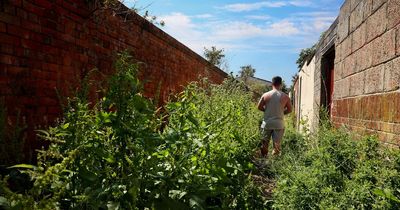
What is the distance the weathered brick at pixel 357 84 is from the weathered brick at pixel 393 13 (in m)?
0.77

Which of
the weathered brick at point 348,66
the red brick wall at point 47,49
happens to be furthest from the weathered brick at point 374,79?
the red brick wall at point 47,49

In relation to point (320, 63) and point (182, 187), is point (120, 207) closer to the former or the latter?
point (182, 187)

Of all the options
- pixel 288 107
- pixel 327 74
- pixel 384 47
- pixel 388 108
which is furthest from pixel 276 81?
pixel 388 108

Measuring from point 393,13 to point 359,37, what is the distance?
0.98 metres

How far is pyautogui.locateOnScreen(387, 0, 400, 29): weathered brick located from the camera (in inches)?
102

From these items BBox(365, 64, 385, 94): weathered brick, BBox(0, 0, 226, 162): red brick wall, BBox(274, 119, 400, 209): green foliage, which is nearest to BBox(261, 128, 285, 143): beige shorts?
BBox(0, 0, 226, 162): red brick wall

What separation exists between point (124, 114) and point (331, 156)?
1.80m

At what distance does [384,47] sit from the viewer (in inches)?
113

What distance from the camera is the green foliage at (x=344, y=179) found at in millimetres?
2330

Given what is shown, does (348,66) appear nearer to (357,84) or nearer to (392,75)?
(357,84)

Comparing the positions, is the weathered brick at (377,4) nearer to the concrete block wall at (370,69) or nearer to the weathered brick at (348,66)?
the concrete block wall at (370,69)

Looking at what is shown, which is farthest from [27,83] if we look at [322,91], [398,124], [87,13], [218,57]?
[218,57]

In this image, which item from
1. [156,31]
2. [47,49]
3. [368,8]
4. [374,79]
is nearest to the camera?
[374,79]

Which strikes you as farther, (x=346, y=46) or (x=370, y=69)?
(x=346, y=46)
